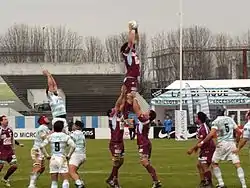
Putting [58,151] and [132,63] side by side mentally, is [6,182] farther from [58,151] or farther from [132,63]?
[132,63]

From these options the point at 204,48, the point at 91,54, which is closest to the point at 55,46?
the point at 91,54

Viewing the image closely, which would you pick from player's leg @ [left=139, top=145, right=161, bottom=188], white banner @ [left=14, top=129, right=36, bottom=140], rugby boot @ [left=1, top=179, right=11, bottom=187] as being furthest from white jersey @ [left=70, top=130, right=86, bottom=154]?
white banner @ [left=14, top=129, right=36, bottom=140]

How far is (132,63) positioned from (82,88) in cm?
6442

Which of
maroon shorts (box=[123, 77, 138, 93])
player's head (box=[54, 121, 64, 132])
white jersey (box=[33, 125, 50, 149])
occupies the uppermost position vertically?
maroon shorts (box=[123, 77, 138, 93])

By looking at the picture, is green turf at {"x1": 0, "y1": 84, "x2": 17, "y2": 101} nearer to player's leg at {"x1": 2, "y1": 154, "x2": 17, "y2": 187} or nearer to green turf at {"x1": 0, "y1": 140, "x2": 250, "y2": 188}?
green turf at {"x1": 0, "y1": 140, "x2": 250, "y2": 188}

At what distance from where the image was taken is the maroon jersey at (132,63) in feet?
57.7

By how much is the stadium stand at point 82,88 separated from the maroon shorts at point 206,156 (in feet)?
202

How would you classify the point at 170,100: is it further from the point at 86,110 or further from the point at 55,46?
the point at 55,46

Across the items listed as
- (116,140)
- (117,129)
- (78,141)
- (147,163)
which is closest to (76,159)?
(78,141)

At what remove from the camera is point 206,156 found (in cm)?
1827

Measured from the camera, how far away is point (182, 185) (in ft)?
62.5

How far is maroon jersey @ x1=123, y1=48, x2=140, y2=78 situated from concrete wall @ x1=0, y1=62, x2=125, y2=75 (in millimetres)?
61664

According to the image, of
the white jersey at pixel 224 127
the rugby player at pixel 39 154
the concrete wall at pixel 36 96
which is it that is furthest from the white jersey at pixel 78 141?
the concrete wall at pixel 36 96

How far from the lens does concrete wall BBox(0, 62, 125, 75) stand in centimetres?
7969
